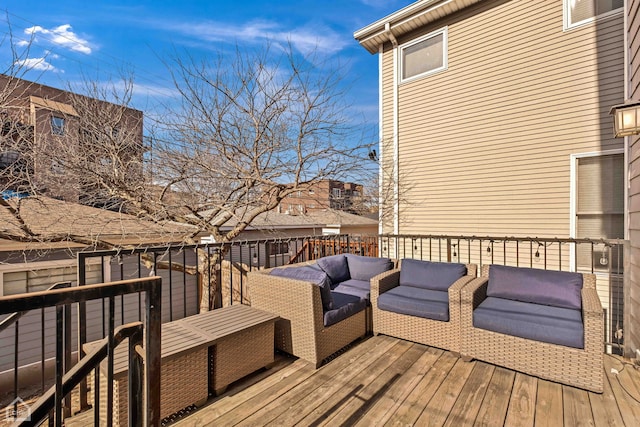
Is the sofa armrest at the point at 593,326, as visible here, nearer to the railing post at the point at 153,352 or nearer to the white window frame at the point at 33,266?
the railing post at the point at 153,352

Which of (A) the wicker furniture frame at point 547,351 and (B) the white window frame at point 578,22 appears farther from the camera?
(B) the white window frame at point 578,22

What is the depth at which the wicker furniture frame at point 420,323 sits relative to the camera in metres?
2.96

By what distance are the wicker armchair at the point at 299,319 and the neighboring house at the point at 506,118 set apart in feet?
11.4

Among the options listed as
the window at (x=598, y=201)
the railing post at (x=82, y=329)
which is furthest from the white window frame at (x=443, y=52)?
the railing post at (x=82, y=329)

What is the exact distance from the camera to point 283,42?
4.36m

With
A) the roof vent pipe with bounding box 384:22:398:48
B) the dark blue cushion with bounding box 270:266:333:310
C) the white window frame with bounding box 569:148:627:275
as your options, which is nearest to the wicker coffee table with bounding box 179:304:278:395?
the dark blue cushion with bounding box 270:266:333:310

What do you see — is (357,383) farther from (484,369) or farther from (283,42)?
(283,42)

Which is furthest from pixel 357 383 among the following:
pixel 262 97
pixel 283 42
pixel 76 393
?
pixel 283 42

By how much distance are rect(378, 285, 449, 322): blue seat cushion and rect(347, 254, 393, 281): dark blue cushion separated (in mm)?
475

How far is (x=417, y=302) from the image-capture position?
3191 millimetres

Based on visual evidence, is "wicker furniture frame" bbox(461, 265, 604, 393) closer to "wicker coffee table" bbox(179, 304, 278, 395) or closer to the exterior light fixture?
the exterior light fixture

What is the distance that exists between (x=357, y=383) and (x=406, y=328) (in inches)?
37.3

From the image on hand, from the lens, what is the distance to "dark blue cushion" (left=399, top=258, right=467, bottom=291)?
139 inches

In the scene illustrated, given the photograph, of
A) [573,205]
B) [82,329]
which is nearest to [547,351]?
[573,205]
